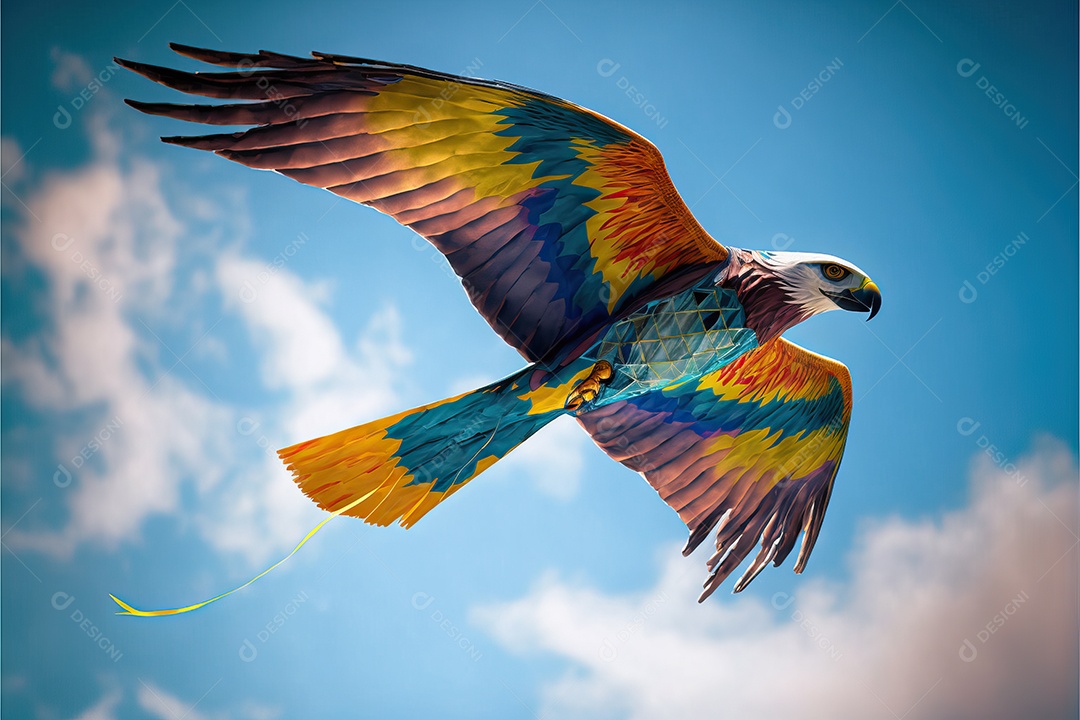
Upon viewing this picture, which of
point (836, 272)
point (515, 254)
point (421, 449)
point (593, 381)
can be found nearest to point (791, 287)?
point (836, 272)

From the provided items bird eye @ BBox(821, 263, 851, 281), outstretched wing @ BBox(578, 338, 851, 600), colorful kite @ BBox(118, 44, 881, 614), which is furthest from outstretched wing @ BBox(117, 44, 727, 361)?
outstretched wing @ BBox(578, 338, 851, 600)

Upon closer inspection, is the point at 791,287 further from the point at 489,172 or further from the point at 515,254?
the point at 489,172

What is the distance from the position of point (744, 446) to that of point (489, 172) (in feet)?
6.32

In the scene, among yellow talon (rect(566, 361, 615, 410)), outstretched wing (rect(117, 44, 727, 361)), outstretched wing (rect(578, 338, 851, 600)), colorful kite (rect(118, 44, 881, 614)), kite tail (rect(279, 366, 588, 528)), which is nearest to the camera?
outstretched wing (rect(117, 44, 727, 361))

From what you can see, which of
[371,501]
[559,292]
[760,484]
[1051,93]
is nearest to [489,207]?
[559,292]

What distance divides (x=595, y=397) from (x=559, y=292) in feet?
1.42

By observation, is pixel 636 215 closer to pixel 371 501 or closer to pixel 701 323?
pixel 701 323

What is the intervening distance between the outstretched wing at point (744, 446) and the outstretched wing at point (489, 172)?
69 centimetres

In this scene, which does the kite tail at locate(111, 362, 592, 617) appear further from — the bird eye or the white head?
the bird eye

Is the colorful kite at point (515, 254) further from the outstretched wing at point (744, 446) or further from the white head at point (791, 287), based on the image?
the outstretched wing at point (744, 446)

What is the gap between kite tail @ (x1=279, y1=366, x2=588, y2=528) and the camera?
11.2ft

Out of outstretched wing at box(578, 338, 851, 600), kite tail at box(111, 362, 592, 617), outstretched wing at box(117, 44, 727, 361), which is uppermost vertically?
outstretched wing at box(117, 44, 727, 361)

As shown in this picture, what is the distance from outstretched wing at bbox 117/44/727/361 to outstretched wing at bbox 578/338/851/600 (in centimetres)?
69

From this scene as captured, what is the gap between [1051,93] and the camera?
5.12m
